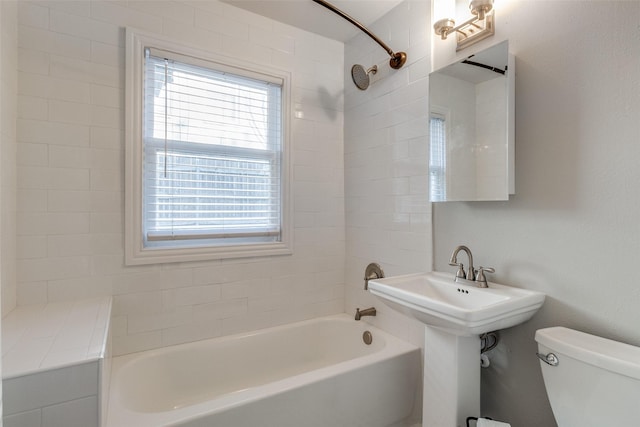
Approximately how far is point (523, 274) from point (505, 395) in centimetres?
58

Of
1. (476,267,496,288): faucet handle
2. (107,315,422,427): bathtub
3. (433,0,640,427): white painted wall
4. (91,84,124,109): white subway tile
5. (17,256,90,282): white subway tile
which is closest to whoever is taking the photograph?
(433,0,640,427): white painted wall

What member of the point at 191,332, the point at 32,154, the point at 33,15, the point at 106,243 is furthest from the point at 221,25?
the point at 191,332

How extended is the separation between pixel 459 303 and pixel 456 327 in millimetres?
387

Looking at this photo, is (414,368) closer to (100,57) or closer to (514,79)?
(514,79)

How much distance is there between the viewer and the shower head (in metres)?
2.06

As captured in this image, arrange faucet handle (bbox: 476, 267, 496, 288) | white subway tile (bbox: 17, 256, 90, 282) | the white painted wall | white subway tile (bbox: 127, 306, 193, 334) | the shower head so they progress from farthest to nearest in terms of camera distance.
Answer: the shower head → white subway tile (bbox: 127, 306, 193, 334) → white subway tile (bbox: 17, 256, 90, 282) → faucet handle (bbox: 476, 267, 496, 288) → the white painted wall

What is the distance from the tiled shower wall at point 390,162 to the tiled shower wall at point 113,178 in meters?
0.34

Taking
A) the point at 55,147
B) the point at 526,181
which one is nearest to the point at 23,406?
the point at 55,147

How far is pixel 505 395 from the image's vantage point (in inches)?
57.1

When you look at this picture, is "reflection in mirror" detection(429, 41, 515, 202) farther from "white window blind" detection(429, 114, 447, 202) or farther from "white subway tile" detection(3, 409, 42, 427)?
"white subway tile" detection(3, 409, 42, 427)

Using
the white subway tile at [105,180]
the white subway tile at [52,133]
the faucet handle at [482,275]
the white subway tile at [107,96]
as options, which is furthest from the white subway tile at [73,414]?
the faucet handle at [482,275]

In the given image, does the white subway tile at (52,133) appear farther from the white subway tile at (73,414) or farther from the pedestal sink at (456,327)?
the pedestal sink at (456,327)

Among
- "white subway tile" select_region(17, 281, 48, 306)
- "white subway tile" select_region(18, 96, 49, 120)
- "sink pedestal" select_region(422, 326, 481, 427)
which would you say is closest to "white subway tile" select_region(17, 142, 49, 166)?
"white subway tile" select_region(18, 96, 49, 120)

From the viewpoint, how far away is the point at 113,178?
1.73 m
